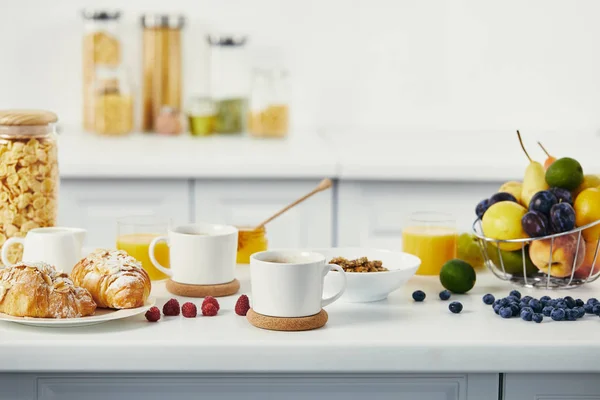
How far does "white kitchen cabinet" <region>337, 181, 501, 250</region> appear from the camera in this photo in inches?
105

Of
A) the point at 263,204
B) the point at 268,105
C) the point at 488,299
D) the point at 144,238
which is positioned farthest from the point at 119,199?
the point at 488,299

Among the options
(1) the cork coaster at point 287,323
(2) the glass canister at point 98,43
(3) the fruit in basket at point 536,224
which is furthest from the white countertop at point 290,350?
(2) the glass canister at point 98,43

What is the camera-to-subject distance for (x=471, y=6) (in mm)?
3330

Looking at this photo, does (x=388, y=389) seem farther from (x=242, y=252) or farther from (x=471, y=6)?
(x=471, y=6)

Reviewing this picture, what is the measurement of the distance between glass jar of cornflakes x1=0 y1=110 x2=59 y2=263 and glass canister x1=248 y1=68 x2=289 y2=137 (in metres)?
1.68

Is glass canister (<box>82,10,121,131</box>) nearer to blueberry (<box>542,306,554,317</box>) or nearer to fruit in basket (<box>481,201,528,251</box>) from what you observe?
fruit in basket (<box>481,201,528,251</box>)

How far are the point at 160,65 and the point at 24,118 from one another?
5.99ft

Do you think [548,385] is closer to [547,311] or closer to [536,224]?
[547,311]

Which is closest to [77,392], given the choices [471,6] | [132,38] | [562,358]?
[562,358]

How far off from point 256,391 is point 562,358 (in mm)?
390

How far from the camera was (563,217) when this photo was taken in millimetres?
1378

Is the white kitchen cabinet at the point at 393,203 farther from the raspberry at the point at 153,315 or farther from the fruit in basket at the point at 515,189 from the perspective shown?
the raspberry at the point at 153,315

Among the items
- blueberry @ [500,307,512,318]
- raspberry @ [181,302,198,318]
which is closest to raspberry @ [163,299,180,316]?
raspberry @ [181,302,198,318]

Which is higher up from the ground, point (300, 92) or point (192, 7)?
point (192, 7)
